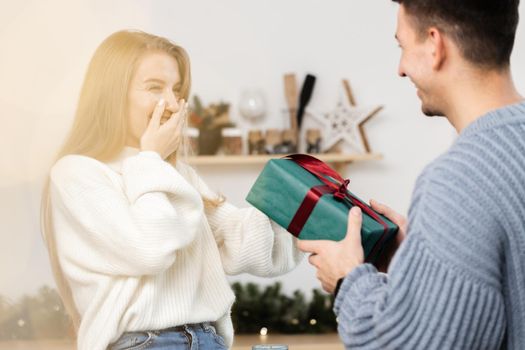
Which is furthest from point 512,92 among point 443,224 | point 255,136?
point 255,136

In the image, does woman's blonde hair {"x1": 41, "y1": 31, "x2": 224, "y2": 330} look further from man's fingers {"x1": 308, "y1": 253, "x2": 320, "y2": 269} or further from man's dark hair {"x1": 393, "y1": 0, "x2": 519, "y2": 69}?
man's dark hair {"x1": 393, "y1": 0, "x2": 519, "y2": 69}

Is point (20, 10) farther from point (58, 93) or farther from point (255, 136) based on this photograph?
point (255, 136)

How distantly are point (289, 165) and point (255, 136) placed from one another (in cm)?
201

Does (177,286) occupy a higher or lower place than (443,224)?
lower

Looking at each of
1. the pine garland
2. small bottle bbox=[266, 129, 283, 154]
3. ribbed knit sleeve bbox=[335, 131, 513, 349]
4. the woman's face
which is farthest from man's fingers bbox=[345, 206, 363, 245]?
small bottle bbox=[266, 129, 283, 154]

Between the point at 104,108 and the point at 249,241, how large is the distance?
1.16 ft

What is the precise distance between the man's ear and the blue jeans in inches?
23.5

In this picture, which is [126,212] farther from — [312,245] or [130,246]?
[312,245]

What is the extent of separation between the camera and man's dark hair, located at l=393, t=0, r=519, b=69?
1037 millimetres

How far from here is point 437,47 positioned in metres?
1.06

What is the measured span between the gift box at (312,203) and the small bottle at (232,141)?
6.40 feet

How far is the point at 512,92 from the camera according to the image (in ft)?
3.49

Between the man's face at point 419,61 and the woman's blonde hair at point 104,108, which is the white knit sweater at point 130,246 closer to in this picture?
the woman's blonde hair at point 104,108

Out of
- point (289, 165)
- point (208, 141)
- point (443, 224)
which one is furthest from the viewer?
point (208, 141)
